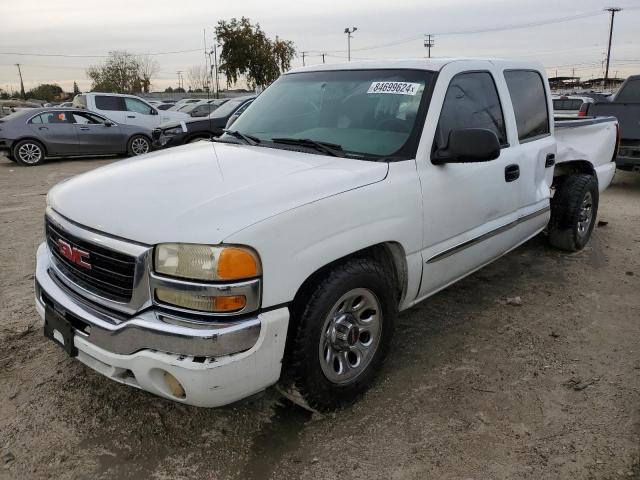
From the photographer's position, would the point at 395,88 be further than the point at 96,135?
No

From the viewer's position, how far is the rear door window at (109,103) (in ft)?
50.4

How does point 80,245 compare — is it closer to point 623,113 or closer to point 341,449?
point 341,449

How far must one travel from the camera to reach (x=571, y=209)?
5.19 metres

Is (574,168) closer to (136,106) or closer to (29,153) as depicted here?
(29,153)

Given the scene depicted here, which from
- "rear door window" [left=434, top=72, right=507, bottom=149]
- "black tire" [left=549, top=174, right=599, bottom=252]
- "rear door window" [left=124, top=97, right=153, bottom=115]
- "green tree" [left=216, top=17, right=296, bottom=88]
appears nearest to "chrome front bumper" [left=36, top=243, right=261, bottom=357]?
"rear door window" [left=434, top=72, right=507, bottom=149]

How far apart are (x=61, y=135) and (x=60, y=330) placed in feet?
39.8

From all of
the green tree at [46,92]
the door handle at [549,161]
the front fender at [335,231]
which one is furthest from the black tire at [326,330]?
the green tree at [46,92]

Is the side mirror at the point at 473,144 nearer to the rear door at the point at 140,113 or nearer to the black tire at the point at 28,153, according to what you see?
the black tire at the point at 28,153

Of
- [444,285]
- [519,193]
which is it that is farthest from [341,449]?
[519,193]

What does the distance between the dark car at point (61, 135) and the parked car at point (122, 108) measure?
1.67m

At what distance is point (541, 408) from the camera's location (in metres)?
2.87

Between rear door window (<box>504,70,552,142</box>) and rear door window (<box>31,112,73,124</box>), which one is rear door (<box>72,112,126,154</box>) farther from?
rear door window (<box>504,70,552,142</box>)

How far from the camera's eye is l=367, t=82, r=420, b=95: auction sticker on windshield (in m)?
3.25

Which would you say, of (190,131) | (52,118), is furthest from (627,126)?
(52,118)
